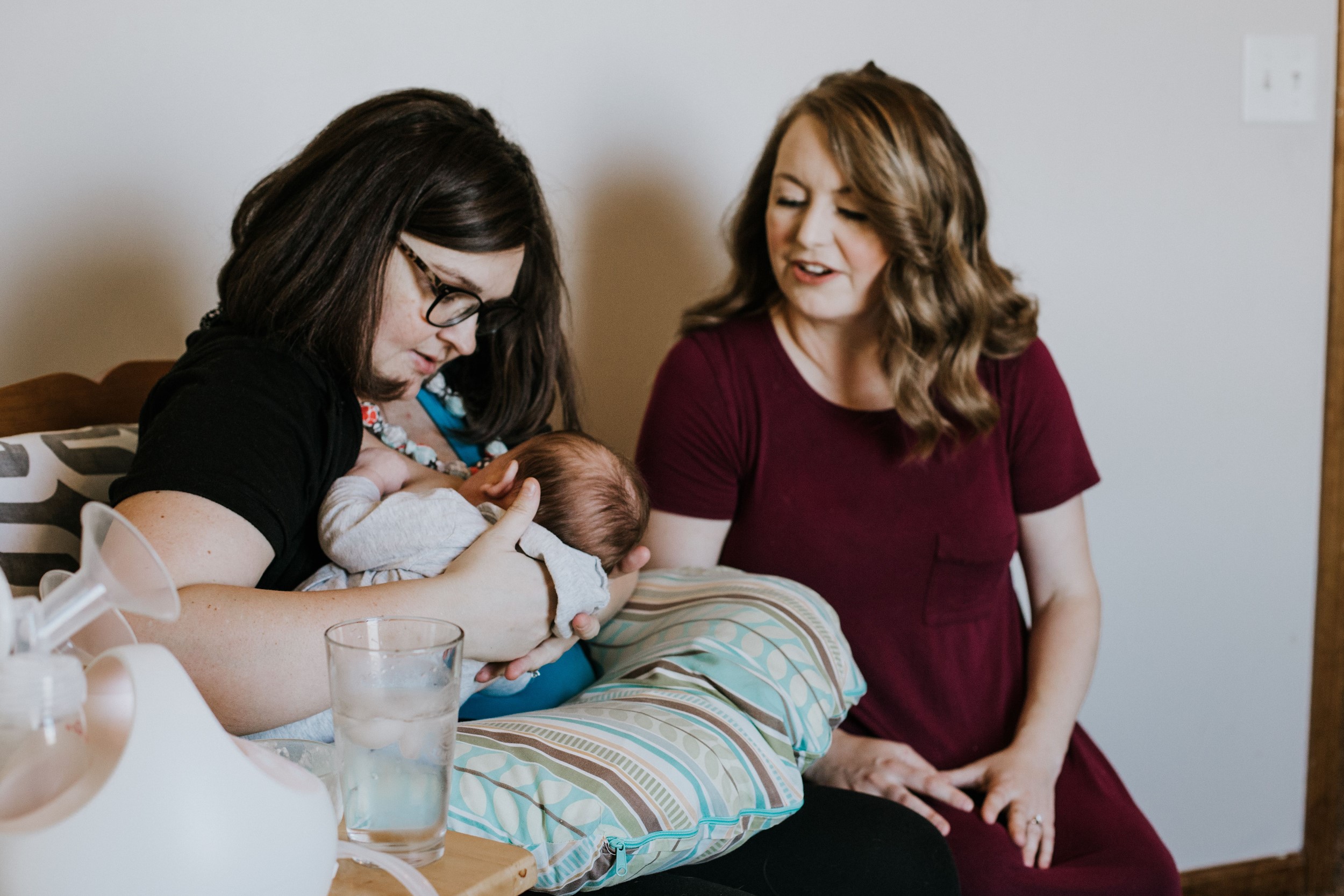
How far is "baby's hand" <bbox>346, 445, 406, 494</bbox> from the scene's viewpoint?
1.22 metres

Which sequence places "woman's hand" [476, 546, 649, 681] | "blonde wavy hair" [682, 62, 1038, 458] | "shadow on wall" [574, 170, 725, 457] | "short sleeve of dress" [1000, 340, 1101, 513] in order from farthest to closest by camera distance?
1. "shadow on wall" [574, 170, 725, 457]
2. "short sleeve of dress" [1000, 340, 1101, 513]
3. "blonde wavy hair" [682, 62, 1038, 458]
4. "woman's hand" [476, 546, 649, 681]

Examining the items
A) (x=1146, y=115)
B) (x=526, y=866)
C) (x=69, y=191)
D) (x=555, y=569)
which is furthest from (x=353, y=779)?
(x=1146, y=115)

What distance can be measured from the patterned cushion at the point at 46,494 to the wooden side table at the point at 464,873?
1.92 ft

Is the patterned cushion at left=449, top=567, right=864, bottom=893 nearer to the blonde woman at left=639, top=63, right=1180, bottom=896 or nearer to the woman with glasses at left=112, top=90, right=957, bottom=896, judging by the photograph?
the woman with glasses at left=112, top=90, right=957, bottom=896

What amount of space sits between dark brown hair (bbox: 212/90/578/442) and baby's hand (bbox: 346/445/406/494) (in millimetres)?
65

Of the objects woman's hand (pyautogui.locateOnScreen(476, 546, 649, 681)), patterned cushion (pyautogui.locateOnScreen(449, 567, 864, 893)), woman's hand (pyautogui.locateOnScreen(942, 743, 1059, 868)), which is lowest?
woman's hand (pyautogui.locateOnScreen(942, 743, 1059, 868))

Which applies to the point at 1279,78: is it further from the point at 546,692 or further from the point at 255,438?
the point at 255,438

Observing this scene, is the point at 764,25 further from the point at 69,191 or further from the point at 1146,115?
the point at 69,191

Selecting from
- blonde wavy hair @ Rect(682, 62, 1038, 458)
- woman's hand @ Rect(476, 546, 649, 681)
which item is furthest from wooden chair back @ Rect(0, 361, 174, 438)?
blonde wavy hair @ Rect(682, 62, 1038, 458)

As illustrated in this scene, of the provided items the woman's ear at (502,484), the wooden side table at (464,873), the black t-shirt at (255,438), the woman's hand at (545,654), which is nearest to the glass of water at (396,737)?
the wooden side table at (464,873)

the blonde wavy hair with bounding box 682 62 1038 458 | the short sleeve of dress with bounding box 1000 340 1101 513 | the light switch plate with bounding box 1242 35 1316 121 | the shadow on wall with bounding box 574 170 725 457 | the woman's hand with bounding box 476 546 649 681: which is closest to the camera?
the woman's hand with bounding box 476 546 649 681

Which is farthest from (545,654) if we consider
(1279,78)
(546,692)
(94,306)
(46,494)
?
(1279,78)

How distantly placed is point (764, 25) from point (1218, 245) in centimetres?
103

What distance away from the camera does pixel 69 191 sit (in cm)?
150
